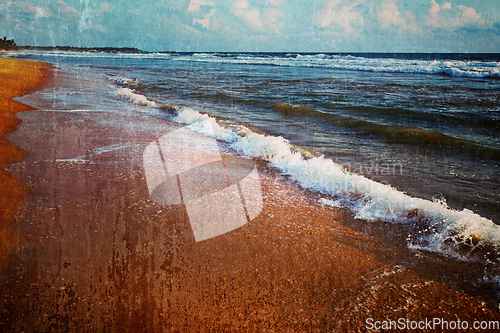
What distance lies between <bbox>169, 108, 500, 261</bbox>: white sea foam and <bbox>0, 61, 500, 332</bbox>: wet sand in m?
0.25

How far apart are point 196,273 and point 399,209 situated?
7.25 ft

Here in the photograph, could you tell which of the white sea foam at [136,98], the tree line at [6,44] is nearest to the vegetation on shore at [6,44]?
the tree line at [6,44]

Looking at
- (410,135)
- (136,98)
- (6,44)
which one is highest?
(6,44)

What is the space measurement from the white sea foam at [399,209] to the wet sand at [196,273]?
0.83 feet

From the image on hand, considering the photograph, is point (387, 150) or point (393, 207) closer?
point (393, 207)

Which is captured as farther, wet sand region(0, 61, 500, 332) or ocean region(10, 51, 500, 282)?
ocean region(10, 51, 500, 282)

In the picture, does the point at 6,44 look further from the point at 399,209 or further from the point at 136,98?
the point at 399,209

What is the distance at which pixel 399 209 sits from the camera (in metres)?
3.01

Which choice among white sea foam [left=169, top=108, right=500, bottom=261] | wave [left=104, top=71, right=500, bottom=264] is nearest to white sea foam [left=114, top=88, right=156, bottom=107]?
wave [left=104, top=71, right=500, bottom=264]

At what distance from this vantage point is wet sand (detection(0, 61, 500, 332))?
1.72m

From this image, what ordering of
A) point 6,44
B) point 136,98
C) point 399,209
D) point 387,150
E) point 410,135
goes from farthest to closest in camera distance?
point 6,44
point 136,98
point 410,135
point 387,150
point 399,209

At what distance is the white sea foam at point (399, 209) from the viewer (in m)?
2.50

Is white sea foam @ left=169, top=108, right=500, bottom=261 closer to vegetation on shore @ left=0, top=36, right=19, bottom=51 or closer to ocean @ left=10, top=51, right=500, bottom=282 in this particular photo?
ocean @ left=10, top=51, right=500, bottom=282

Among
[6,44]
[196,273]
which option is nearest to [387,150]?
[196,273]
